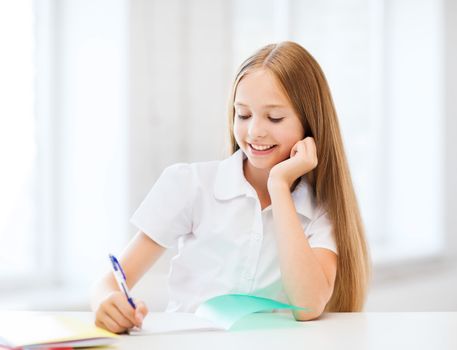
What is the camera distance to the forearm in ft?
4.37

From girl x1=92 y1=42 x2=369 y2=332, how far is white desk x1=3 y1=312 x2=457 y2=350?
0.17 metres

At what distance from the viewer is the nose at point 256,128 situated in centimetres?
143

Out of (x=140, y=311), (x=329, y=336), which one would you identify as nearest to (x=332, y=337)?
(x=329, y=336)

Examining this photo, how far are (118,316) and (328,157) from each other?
2.10ft

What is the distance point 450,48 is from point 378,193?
929 mm

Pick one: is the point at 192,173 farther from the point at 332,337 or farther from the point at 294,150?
the point at 332,337

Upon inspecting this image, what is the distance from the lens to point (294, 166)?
1.44 m

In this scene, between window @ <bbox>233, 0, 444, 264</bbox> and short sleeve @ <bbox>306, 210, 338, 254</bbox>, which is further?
window @ <bbox>233, 0, 444, 264</bbox>

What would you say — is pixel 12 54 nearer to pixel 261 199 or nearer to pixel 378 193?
pixel 261 199

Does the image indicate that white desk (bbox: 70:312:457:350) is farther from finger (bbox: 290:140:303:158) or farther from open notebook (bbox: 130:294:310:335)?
finger (bbox: 290:140:303:158)

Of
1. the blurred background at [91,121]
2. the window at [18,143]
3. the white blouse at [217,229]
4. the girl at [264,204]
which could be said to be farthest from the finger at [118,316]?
the window at [18,143]

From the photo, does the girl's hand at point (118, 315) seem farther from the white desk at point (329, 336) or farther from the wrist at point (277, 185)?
the wrist at point (277, 185)

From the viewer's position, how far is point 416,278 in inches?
144

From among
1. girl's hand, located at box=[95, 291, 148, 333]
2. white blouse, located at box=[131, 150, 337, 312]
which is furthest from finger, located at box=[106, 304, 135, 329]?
white blouse, located at box=[131, 150, 337, 312]
